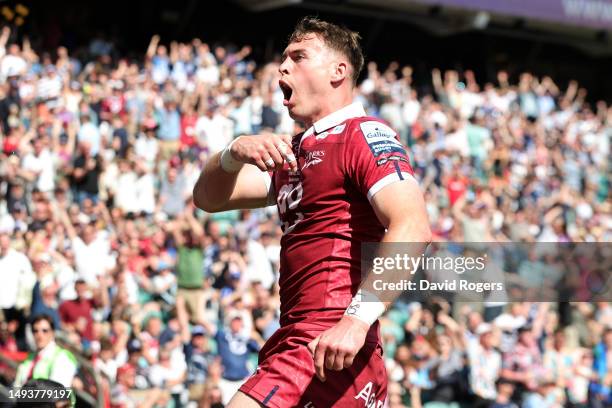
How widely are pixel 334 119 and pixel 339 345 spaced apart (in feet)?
3.52

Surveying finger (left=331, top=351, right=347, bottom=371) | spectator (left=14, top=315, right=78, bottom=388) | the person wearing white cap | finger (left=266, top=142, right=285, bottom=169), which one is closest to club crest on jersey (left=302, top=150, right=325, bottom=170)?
finger (left=266, top=142, right=285, bottom=169)

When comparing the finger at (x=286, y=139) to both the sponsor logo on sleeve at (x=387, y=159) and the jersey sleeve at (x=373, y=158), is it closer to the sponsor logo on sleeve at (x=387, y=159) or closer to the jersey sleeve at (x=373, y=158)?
the jersey sleeve at (x=373, y=158)

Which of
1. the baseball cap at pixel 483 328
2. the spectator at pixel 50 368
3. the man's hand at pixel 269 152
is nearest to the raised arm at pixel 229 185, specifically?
the man's hand at pixel 269 152

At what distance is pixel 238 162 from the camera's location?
4.62m

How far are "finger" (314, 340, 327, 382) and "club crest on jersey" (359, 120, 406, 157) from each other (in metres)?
0.79

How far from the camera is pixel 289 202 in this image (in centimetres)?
443

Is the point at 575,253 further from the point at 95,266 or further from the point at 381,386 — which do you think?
the point at 381,386

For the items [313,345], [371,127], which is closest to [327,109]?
[371,127]

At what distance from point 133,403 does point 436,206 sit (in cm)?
882

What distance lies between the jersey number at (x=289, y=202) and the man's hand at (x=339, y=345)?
0.67m

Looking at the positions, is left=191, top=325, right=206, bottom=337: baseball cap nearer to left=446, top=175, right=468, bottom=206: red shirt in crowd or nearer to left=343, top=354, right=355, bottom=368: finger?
left=446, top=175, right=468, bottom=206: red shirt in crowd

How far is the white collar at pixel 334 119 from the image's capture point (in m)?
4.38

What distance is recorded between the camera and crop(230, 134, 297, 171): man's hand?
13.5 ft

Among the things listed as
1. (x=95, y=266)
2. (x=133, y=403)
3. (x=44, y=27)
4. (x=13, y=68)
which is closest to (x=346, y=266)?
(x=133, y=403)
